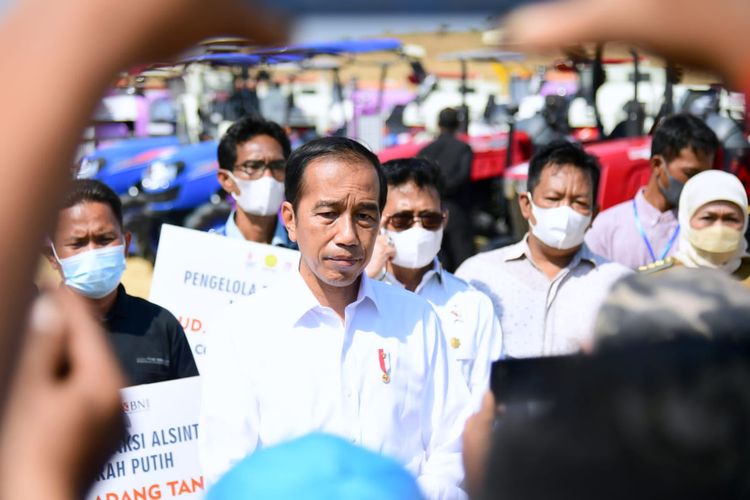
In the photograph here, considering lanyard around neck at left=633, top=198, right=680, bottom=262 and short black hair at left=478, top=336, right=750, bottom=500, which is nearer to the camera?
short black hair at left=478, top=336, right=750, bottom=500

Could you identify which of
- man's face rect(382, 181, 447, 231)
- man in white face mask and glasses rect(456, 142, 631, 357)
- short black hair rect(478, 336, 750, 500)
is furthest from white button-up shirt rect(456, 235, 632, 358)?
short black hair rect(478, 336, 750, 500)

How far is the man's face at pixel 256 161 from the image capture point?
5.83 metres

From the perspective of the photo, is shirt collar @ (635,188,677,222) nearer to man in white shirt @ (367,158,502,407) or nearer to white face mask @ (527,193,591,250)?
white face mask @ (527,193,591,250)

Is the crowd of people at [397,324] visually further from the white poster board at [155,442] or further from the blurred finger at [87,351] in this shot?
the white poster board at [155,442]

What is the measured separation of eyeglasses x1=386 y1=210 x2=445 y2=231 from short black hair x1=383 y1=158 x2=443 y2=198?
0.13 metres

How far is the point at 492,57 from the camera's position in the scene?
16.7m

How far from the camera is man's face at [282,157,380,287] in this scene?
313 cm

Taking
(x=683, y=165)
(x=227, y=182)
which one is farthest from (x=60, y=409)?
(x=683, y=165)

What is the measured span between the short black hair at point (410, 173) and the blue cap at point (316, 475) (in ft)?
11.9

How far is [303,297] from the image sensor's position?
10.1 feet

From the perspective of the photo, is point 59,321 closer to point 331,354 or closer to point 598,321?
point 598,321

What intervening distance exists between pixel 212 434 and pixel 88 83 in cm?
216

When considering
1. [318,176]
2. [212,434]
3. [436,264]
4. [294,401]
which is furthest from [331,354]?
[436,264]

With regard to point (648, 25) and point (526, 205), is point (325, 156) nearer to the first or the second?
point (526, 205)
